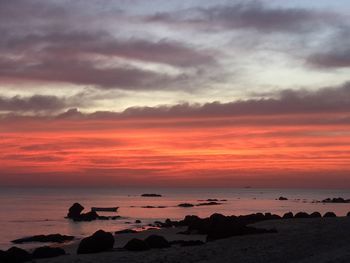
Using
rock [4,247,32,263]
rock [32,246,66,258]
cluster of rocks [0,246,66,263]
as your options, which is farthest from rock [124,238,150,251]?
rock [4,247,32,263]

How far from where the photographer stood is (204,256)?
2986 centimetres

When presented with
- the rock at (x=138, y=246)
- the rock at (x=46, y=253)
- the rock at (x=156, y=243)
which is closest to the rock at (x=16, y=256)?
the rock at (x=46, y=253)

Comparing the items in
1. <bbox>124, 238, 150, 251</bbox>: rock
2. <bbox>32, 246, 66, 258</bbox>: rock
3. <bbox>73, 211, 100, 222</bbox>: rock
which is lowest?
<bbox>73, 211, 100, 222</bbox>: rock

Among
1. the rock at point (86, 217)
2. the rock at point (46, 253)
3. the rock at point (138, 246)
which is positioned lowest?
the rock at point (86, 217)

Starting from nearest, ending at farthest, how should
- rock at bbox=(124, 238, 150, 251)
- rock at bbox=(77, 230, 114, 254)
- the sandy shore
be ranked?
the sandy shore < rock at bbox=(124, 238, 150, 251) < rock at bbox=(77, 230, 114, 254)

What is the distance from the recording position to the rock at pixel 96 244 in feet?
117

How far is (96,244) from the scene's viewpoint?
3625 cm

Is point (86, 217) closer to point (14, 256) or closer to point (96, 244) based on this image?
point (96, 244)

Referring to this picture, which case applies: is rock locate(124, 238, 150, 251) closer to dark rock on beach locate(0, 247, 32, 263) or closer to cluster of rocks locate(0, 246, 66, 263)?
cluster of rocks locate(0, 246, 66, 263)

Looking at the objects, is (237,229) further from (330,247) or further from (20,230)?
(20,230)

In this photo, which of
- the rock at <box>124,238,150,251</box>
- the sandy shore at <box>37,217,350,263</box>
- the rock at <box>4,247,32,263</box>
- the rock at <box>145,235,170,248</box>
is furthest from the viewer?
the rock at <box>145,235,170,248</box>

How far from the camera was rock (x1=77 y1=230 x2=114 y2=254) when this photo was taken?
117 ft

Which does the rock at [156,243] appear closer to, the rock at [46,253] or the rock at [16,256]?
the rock at [46,253]

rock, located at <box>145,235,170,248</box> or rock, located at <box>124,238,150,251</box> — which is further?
rock, located at <box>145,235,170,248</box>
